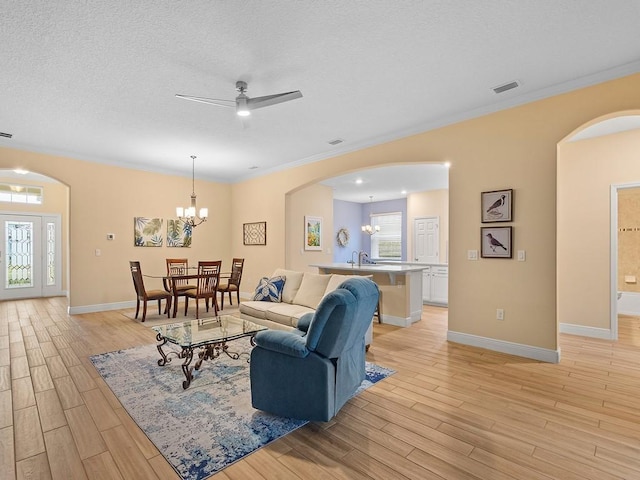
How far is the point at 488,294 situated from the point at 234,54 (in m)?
3.86

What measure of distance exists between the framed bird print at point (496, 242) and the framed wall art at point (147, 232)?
6327mm

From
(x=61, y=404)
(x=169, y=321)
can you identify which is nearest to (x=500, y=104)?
(x=61, y=404)

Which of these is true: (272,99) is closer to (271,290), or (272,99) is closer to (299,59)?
(299,59)

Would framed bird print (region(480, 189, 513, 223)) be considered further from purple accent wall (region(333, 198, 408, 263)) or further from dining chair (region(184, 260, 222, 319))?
purple accent wall (region(333, 198, 408, 263))

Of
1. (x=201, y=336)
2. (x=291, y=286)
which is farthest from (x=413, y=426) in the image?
(x=291, y=286)

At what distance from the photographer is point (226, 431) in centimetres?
225

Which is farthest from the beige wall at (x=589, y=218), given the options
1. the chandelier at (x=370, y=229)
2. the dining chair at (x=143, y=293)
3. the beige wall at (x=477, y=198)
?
the dining chair at (x=143, y=293)

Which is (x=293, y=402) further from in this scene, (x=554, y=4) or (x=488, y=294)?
(x=554, y=4)

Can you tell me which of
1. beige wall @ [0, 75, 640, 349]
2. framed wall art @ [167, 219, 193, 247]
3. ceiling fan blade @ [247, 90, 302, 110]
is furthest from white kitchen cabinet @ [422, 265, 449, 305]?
framed wall art @ [167, 219, 193, 247]

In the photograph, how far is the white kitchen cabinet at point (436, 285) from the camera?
23.2 ft

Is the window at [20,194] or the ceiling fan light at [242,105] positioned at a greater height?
the ceiling fan light at [242,105]

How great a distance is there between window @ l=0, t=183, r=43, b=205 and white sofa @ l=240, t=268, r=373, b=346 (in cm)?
735

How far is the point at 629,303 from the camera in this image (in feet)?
19.8

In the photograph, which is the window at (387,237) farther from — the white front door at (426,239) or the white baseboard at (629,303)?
the white baseboard at (629,303)
